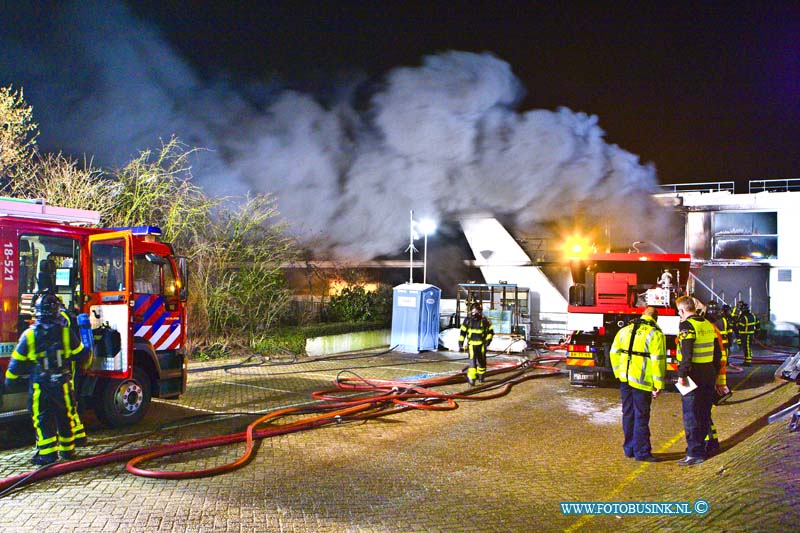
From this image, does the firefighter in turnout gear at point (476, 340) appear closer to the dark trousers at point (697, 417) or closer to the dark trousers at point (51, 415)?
the dark trousers at point (697, 417)

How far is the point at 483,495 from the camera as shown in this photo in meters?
5.35

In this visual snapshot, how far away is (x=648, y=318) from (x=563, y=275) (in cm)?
1543

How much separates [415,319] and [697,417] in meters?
11.3

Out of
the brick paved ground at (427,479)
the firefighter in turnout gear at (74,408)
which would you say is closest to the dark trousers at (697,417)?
the brick paved ground at (427,479)

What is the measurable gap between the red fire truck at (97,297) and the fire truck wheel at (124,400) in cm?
1

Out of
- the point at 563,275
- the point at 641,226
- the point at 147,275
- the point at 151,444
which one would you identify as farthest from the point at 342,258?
the point at 151,444

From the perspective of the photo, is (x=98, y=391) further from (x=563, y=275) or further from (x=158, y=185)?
(x=563, y=275)

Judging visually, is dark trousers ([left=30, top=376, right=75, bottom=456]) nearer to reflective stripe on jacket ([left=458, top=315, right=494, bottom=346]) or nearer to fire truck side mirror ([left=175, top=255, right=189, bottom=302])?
fire truck side mirror ([left=175, top=255, right=189, bottom=302])

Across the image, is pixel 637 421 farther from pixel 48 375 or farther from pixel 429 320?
pixel 429 320

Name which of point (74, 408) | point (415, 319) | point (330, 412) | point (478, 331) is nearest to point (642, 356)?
point (330, 412)

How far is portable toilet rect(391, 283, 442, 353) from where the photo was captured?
1744 centimetres

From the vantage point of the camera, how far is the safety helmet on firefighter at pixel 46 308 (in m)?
6.05

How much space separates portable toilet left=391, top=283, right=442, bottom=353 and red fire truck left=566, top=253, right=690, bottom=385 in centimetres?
552

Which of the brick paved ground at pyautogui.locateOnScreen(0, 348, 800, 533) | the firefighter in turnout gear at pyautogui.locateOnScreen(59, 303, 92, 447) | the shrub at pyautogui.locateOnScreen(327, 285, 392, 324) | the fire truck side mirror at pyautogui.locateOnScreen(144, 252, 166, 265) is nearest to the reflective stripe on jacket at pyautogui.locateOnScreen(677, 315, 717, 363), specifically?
the brick paved ground at pyautogui.locateOnScreen(0, 348, 800, 533)
